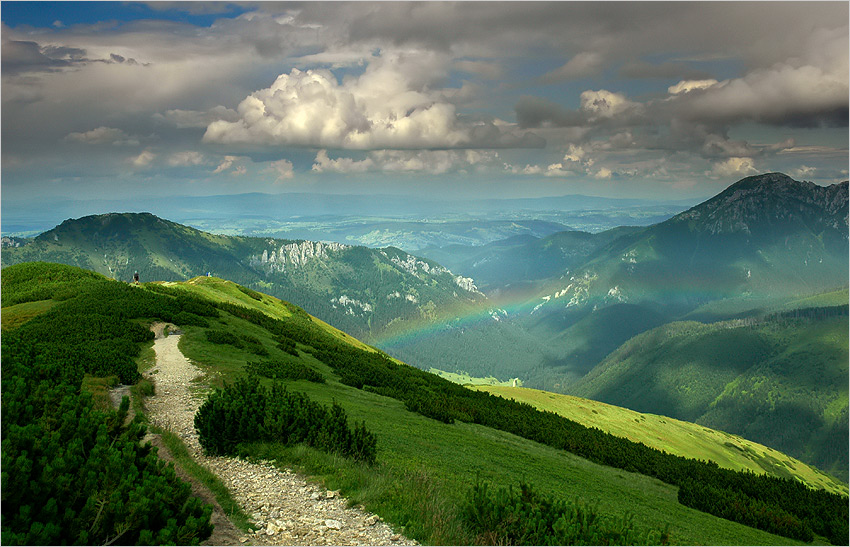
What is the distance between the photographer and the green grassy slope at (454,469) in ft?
48.4

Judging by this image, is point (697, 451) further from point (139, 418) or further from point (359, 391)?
point (139, 418)

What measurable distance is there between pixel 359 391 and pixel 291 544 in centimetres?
2860

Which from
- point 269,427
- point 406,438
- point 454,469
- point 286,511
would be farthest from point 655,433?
point 286,511

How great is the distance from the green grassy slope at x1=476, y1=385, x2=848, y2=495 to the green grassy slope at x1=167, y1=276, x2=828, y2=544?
53569mm

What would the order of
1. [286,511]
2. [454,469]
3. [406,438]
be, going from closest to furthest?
1. [286,511]
2. [454,469]
3. [406,438]

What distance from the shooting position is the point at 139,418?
38.8 feet

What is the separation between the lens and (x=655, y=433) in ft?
360

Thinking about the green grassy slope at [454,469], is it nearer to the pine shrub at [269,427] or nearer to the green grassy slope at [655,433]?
the pine shrub at [269,427]

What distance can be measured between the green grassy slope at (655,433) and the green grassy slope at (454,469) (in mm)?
53569

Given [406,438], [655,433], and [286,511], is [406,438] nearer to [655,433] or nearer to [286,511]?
[286,511]

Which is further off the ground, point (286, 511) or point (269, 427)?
point (269, 427)

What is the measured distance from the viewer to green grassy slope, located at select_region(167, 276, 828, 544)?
1476 centimetres

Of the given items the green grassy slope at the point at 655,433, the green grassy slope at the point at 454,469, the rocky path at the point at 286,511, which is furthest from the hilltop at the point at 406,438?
the green grassy slope at the point at 655,433

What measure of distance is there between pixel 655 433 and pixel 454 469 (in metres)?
107
